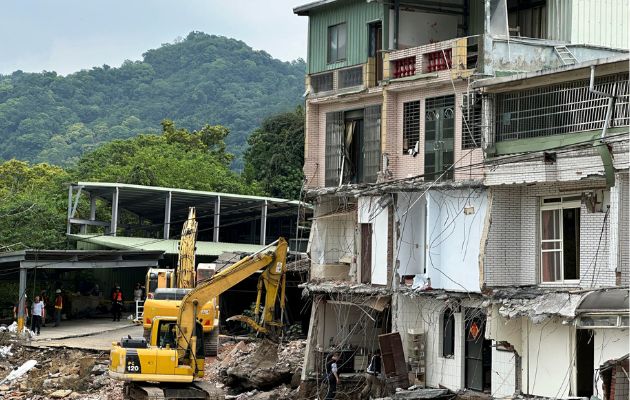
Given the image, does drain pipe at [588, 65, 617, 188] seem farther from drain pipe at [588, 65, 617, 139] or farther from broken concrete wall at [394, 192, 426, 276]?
broken concrete wall at [394, 192, 426, 276]

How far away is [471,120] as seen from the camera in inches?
1258

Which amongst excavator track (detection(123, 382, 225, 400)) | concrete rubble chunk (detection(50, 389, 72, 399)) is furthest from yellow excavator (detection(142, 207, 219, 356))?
concrete rubble chunk (detection(50, 389, 72, 399))

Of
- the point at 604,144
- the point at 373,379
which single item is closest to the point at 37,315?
the point at 373,379

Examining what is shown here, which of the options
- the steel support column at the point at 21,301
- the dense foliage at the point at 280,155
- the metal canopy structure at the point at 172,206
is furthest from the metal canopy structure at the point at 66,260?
the dense foliage at the point at 280,155

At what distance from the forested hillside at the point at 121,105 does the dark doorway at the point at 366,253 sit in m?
114

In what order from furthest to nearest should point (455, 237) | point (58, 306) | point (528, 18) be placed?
point (58, 306), point (528, 18), point (455, 237)

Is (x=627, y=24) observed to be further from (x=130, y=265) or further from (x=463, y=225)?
(x=130, y=265)

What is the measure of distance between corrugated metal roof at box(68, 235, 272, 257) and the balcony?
26.5m

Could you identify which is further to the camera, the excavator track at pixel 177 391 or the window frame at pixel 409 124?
the excavator track at pixel 177 391

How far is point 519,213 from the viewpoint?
30812mm

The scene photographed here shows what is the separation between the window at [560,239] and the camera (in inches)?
1153

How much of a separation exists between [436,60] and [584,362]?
966 cm

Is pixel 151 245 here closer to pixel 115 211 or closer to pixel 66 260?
pixel 115 211

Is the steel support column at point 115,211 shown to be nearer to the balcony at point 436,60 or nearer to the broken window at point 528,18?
the balcony at point 436,60
